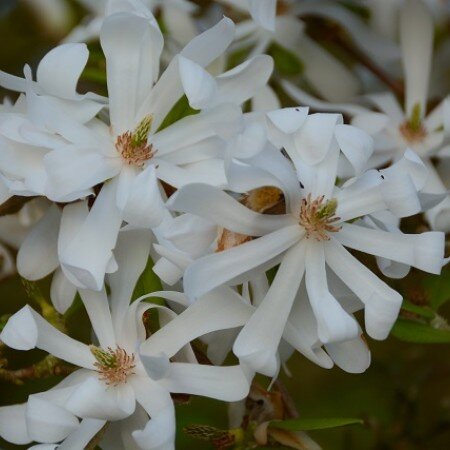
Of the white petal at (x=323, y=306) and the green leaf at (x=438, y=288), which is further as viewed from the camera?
the green leaf at (x=438, y=288)

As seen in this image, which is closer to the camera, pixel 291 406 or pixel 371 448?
pixel 291 406

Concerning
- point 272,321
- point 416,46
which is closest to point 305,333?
point 272,321

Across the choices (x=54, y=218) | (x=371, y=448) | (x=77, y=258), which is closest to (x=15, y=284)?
(x=371, y=448)

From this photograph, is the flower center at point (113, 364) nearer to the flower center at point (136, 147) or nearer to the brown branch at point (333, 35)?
the flower center at point (136, 147)

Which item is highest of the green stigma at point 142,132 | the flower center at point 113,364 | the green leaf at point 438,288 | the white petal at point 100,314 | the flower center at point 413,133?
the green stigma at point 142,132

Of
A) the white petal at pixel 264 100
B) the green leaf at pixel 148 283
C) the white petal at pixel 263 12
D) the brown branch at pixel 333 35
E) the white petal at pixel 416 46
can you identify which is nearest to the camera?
the green leaf at pixel 148 283

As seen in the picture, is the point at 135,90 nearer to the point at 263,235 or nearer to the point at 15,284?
the point at 263,235

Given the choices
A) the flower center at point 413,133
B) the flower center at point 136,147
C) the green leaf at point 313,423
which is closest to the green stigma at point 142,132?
the flower center at point 136,147

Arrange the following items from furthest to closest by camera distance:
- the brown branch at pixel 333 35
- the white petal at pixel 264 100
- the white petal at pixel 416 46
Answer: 1. the brown branch at pixel 333 35
2. the white petal at pixel 416 46
3. the white petal at pixel 264 100
